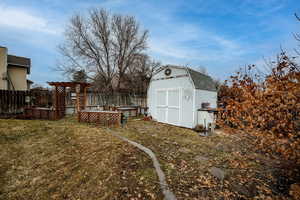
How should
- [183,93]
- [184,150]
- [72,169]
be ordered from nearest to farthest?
[72,169] < [184,150] < [183,93]

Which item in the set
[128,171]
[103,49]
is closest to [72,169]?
[128,171]

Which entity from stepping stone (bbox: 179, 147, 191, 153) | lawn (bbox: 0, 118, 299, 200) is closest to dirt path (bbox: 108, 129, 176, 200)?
lawn (bbox: 0, 118, 299, 200)

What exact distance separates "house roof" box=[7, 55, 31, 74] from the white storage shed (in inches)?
522

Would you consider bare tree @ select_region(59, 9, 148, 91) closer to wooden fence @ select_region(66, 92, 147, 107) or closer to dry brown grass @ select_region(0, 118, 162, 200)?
wooden fence @ select_region(66, 92, 147, 107)

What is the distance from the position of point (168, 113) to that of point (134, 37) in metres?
11.1

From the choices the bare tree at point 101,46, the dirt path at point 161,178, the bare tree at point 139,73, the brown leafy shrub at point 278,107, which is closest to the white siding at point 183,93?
the dirt path at point 161,178

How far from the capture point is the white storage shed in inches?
307

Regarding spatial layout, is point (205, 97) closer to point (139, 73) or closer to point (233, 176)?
point (233, 176)

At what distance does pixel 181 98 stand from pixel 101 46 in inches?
460

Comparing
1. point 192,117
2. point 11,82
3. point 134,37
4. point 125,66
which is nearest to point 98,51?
point 125,66

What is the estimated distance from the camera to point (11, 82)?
1233 centimetres

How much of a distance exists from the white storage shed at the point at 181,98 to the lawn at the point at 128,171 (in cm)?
320

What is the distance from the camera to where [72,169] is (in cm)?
343

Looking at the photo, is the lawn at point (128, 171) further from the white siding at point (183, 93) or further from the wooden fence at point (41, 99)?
the wooden fence at point (41, 99)
